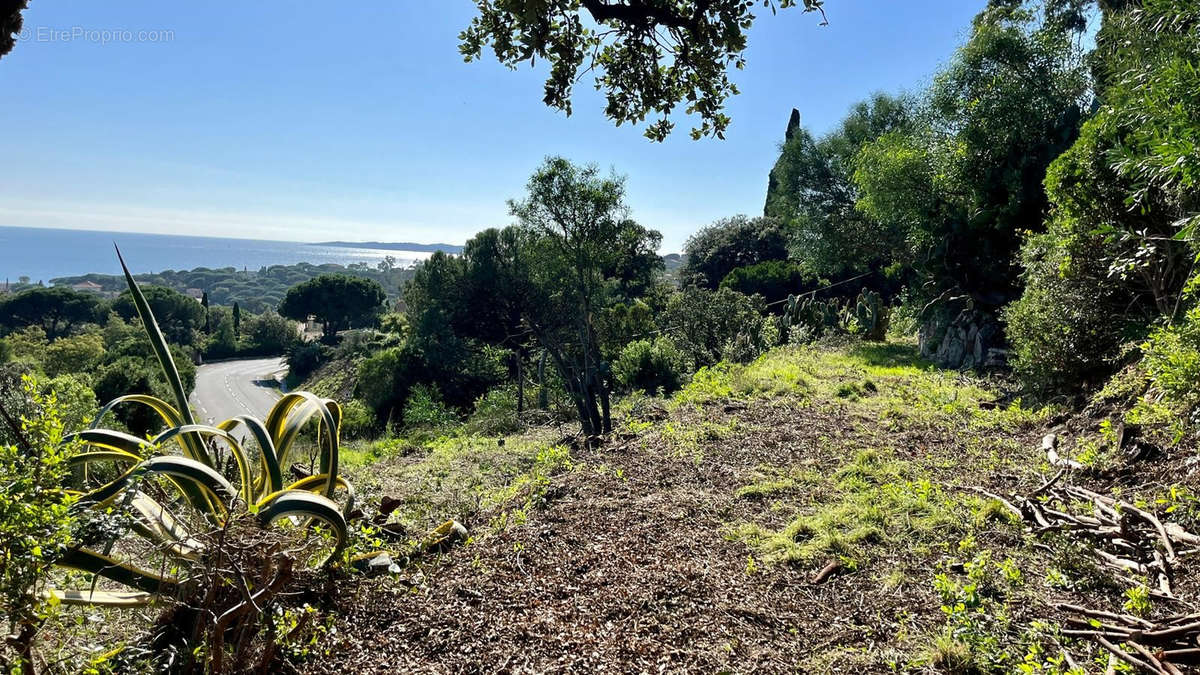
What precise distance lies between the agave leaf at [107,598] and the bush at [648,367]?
10052 millimetres

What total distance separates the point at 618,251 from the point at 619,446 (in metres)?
3.41

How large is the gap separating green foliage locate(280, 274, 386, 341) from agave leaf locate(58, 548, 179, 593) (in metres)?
54.2

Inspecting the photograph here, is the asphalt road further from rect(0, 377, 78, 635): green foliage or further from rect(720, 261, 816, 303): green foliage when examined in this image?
rect(0, 377, 78, 635): green foliage

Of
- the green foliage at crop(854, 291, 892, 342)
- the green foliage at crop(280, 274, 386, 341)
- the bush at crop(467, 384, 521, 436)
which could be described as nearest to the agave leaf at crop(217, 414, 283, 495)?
the bush at crop(467, 384, 521, 436)

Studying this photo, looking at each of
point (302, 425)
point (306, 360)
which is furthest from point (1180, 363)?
point (306, 360)

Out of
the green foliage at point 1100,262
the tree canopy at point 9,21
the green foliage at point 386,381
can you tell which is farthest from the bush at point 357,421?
the tree canopy at point 9,21

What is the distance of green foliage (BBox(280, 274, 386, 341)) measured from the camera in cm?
5131

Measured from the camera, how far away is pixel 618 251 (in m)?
8.55

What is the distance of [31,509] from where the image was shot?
142 centimetres

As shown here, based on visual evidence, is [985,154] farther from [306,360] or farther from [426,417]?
[306,360]

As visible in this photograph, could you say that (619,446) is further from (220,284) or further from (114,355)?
(220,284)

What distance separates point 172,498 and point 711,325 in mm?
12793

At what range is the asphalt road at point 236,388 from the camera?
32.3m

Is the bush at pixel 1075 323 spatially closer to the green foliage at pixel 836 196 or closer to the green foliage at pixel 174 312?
the green foliage at pixel 836 196
